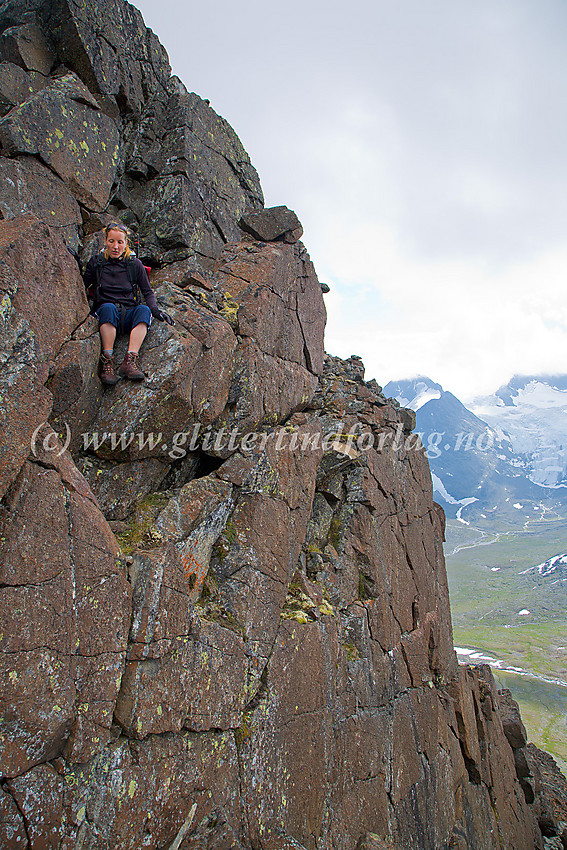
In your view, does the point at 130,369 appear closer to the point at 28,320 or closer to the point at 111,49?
the point at 28,320

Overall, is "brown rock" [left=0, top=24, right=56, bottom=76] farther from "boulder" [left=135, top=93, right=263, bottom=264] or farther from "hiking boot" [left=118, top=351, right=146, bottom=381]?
"hiking boot" [left=118, top=351, right=146, bottom=381]

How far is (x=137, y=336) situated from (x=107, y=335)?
2.39ft

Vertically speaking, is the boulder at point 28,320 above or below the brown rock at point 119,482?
above

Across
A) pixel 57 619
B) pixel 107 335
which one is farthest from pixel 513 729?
pixel 107 335

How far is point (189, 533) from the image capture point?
1296 centimetres

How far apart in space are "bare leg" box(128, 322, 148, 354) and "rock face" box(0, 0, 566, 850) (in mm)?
583

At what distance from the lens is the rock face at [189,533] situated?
31.3 ft

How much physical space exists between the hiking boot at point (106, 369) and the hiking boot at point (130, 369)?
238 millimetres

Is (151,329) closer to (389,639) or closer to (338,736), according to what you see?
(338,736)

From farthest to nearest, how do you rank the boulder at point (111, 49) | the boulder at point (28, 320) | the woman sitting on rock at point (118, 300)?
the boulder at point (111, 49) → the woman sitting on rock at point (118, 300) → the boulder at point (28, 320)

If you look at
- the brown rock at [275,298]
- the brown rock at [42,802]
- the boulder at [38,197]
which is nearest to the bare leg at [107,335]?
the boulder at [38,197]

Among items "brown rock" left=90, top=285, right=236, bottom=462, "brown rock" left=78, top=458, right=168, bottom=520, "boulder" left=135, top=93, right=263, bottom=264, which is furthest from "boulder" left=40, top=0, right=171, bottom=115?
"brown rock" left=78, top=458, right=168, bottom=520

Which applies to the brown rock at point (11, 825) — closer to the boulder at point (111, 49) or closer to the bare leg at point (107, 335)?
the bare leg at point (107, 335)

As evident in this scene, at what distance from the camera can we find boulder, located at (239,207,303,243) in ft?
67.4
